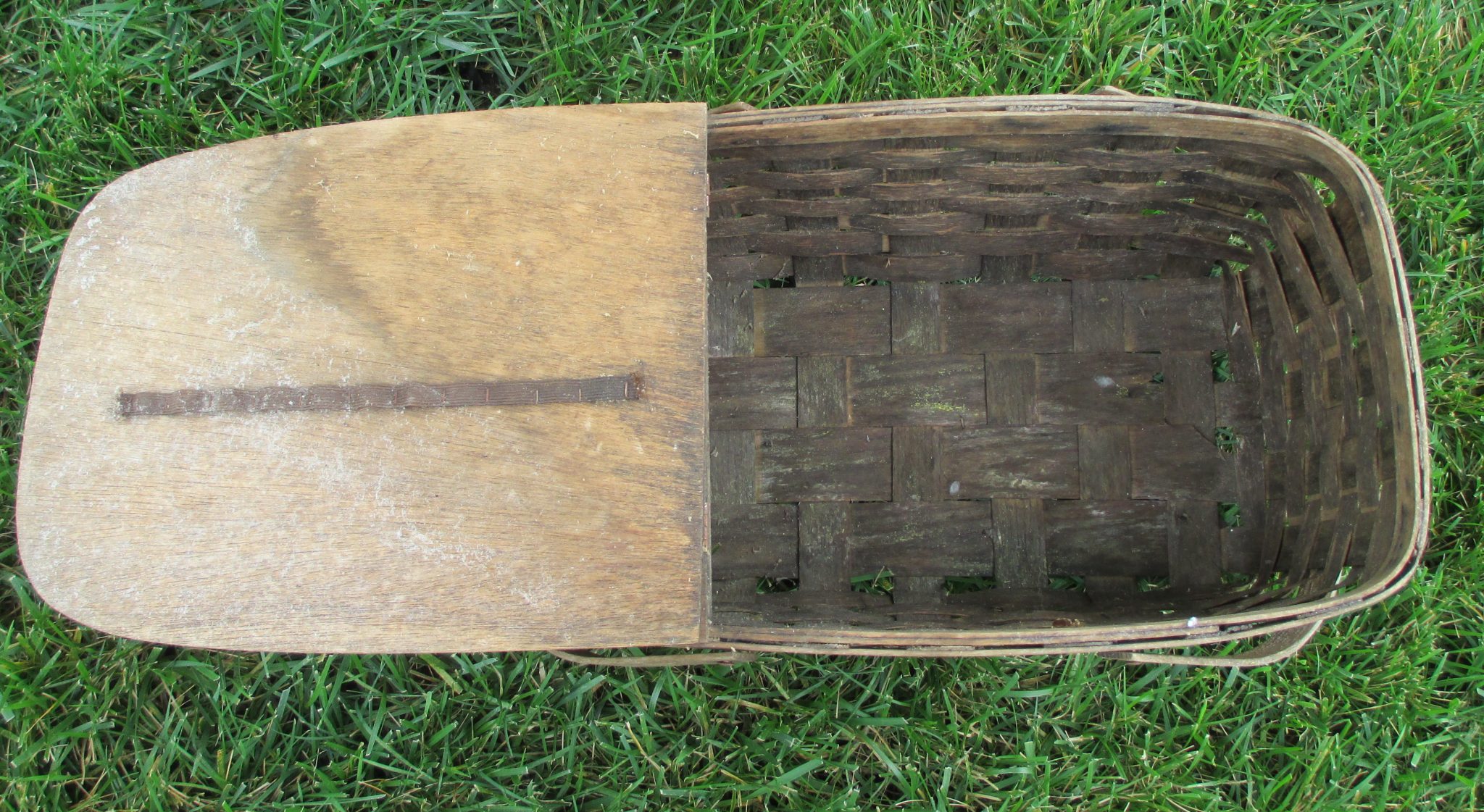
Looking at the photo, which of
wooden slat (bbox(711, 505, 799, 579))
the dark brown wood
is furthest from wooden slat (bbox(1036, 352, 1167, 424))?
the dark brown wood

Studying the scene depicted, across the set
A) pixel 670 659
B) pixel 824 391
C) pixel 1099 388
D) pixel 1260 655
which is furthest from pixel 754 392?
pixel 1260 655

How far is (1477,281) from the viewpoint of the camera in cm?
175

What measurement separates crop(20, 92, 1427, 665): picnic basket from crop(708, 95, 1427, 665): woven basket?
11 mm

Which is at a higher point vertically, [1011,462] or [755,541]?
[1011,462]

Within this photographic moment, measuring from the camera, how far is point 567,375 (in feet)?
3.96

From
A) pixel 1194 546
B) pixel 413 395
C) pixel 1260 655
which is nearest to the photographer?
pixel 413 395

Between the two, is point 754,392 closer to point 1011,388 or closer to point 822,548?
point 822,548

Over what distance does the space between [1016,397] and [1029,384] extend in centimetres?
3

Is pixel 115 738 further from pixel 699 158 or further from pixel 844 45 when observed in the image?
pixel 844 45

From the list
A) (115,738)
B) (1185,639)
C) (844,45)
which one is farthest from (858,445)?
(115,738)

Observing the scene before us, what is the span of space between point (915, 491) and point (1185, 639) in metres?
0.55

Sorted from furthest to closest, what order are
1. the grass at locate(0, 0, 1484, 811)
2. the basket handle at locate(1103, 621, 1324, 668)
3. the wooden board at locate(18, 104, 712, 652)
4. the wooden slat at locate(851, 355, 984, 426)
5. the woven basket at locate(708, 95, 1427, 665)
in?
the wooden slat at locate(851, 355, 984, 426), the grass at locate(0, 0, 1484, 811), the woven basket at locate(708, 95, 1427, 665), the basket handle at locate(1103, 621, 1324, 668), the wooden board at locate(18, 104, 712, 652)

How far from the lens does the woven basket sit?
1.46 m

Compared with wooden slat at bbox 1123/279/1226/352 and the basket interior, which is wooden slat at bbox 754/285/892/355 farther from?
wooden slat at bbox 1123/279/1226/352
